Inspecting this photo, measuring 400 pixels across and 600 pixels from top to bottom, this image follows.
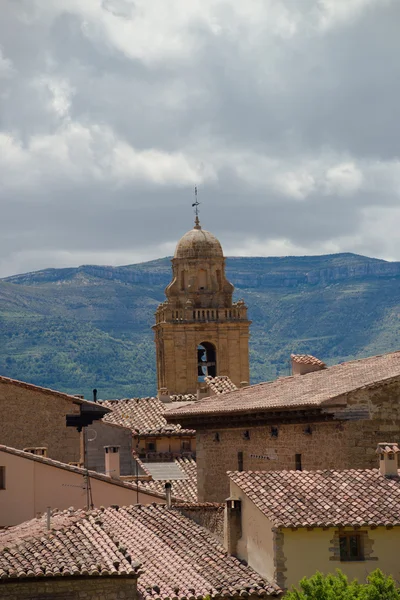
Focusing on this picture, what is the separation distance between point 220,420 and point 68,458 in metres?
6.71

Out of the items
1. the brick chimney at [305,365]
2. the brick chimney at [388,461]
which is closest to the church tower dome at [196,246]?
the brick chimney at [305,365]

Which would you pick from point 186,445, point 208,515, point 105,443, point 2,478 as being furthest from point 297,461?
point 186,445

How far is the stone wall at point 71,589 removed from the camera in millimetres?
35938

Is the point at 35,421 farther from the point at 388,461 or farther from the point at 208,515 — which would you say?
the point at 388,461

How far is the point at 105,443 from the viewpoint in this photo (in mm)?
61500

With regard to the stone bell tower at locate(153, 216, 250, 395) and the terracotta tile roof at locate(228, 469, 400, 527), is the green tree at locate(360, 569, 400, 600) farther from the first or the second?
the stone bell tower at locate(153, 216, 250, 395)

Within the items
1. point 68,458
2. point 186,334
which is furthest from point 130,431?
point 186,334

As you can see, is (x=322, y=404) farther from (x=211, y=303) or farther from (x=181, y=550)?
(x=211, y=303)

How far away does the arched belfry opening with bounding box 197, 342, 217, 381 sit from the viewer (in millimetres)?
100125

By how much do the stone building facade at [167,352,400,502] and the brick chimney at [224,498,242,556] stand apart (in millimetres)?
4703

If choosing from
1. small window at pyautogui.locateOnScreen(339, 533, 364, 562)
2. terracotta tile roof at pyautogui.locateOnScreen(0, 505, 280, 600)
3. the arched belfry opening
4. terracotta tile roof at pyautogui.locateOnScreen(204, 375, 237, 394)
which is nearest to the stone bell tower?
the arched belfry opening

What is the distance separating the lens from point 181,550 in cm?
4097

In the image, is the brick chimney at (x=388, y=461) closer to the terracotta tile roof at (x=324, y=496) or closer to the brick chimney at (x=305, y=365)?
the terracotta tile roof at (x=324, y=496)

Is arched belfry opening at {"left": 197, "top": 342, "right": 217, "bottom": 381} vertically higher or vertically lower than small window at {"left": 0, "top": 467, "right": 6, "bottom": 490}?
higher
